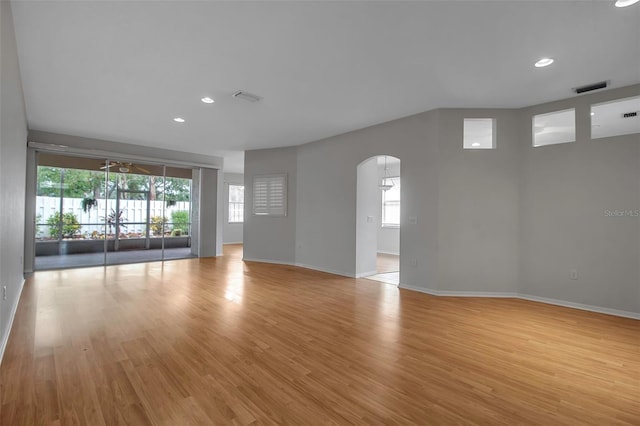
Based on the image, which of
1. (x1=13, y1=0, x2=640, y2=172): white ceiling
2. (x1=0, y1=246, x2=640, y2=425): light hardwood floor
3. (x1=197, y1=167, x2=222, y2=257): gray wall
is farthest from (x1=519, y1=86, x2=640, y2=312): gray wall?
(x1=197, y1=167, x2=222, y2=257): gray wall

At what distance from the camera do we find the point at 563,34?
2.64 m

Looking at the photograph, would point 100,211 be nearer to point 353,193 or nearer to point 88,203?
point 88,203

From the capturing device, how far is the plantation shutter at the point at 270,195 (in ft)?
A: 23.3

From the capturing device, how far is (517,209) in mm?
4453

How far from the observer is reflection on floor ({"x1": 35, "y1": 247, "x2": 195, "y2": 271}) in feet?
20.5

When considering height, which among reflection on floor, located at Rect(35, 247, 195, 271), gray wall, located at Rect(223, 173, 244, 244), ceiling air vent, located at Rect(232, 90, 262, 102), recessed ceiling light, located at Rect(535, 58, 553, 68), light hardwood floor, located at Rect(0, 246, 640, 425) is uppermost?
recessed ceiling light, located at Rect(535, 58, 553, 68)

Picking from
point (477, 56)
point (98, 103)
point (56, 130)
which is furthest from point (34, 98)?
point (477, 56)

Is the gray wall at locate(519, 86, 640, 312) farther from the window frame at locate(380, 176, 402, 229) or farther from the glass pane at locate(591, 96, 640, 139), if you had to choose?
the window frame at locate(380, 176, 402, 229)

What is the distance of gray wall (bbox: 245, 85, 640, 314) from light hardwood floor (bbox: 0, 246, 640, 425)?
448mm

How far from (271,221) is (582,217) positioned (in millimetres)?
5807

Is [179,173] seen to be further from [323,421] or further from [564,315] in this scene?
[564,315]

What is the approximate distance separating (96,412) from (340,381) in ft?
5.02

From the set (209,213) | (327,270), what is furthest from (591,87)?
(209,213)

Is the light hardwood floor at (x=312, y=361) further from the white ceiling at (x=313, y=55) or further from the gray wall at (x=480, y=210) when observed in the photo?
the white ceiling at (x=313, y=55)
